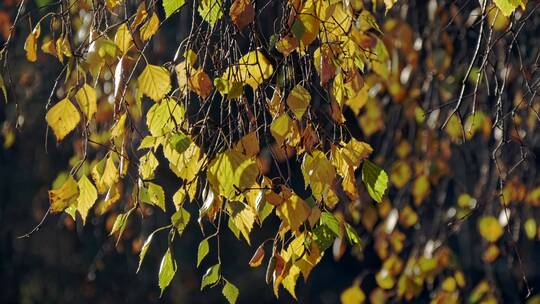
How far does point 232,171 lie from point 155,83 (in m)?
0.19

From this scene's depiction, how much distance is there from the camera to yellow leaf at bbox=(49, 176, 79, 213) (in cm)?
130

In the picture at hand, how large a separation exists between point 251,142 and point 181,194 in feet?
0.44

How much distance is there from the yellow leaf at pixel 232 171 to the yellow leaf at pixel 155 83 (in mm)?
146

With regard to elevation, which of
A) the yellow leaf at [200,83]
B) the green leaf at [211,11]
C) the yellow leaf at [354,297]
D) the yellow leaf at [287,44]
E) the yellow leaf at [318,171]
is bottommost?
the yellow leaf at [354,297]

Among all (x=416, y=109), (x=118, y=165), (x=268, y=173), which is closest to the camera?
(x=118, y=165)

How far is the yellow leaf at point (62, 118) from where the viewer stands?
1297 mm

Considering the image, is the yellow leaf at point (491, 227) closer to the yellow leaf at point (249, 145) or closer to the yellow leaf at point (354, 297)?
the yellow leaf at point (354, 297)

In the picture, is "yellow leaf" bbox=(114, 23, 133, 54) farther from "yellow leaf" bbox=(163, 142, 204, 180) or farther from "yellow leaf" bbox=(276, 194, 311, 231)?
"yellow leaf" bbox=(276, 194, 311, 231)

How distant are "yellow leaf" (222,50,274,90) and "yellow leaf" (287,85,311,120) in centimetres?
5

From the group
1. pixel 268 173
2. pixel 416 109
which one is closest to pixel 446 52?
pixel 416 109

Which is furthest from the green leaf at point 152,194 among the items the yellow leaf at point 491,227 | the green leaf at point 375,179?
the yellow leaf at point 491,227

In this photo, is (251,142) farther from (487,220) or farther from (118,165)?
(487,220)

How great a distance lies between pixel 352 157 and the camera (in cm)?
129

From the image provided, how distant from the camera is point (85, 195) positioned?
1383mm
